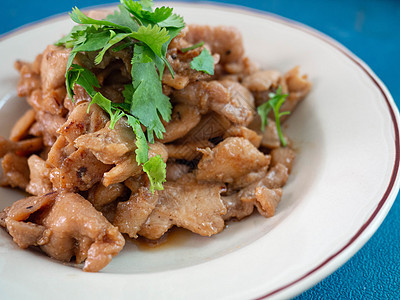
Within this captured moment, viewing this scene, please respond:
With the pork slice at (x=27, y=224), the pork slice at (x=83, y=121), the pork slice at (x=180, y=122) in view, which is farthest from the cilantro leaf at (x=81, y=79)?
the pork slice at (x=27, y=224)

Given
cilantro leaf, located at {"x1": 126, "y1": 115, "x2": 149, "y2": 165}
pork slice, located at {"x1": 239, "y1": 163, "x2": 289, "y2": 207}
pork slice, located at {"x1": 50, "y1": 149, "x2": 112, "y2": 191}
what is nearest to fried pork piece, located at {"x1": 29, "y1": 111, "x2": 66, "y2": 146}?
pork slice, located at {"x1": 50, "y1": 149, "x2": 112, "y2": 191}

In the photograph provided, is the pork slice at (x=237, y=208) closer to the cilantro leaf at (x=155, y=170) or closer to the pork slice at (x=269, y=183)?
the pork slice at (x=269, y=183)

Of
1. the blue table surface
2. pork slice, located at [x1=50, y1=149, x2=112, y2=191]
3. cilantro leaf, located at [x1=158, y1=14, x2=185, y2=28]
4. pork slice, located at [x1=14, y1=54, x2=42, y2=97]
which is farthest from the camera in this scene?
the blue table surface

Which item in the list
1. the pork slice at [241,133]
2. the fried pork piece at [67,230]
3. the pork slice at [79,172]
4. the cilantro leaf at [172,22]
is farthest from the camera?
the pork slice at [241,133]

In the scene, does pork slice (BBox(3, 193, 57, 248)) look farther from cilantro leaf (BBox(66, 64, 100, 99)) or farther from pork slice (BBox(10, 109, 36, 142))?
pork slice (BBox(10, 109, 36, 142))

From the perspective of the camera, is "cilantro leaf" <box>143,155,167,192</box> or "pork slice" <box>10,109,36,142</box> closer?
"cilantro leaf" <box>143,155,167,192</box>

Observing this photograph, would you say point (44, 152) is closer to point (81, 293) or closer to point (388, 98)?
point (81, 293)

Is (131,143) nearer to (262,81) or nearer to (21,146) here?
(21,146)
